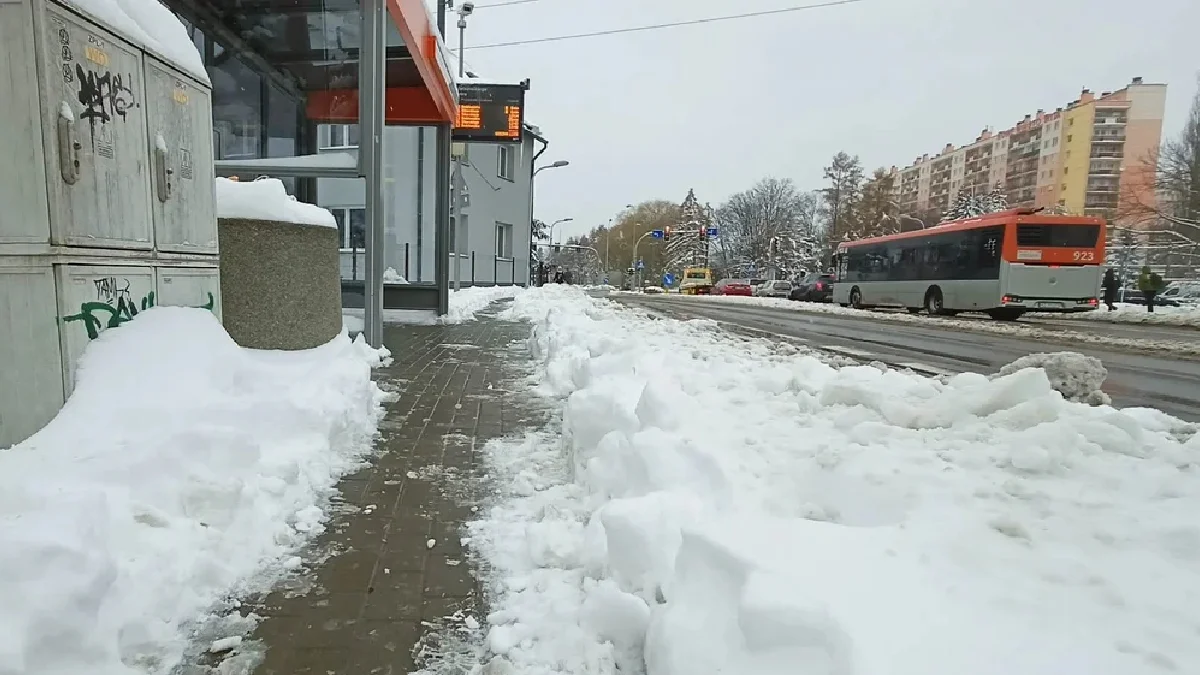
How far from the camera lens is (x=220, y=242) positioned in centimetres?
512

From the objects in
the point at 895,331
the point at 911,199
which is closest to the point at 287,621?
the point at 895,331

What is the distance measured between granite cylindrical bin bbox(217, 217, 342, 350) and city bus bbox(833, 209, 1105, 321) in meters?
20.2

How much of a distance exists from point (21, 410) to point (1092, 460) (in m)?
4.60

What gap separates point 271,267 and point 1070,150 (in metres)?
96.1

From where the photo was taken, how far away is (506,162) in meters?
38.4

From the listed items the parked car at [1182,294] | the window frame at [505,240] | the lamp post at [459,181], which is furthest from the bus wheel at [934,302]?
the window frame at [505,240]

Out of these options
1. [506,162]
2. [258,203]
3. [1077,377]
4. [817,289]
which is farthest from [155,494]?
[506,162]

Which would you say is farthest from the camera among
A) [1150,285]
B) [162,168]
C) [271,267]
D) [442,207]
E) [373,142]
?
[1150,285]

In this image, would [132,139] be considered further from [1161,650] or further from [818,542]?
[1161,650]

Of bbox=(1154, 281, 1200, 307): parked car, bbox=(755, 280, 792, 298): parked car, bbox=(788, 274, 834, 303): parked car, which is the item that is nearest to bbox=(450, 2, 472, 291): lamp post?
bbox=(788, 274, 834, 303): parked car

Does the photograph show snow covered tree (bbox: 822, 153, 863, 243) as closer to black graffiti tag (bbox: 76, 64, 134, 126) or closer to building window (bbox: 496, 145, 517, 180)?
building window (bbox: 496, 145, 517, 180)

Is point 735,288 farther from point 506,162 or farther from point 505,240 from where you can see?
point 506,162

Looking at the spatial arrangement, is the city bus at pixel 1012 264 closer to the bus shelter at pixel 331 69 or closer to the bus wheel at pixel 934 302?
the bus wheel at pixel 934 302

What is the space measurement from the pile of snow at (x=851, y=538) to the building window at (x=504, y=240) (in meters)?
34.3
